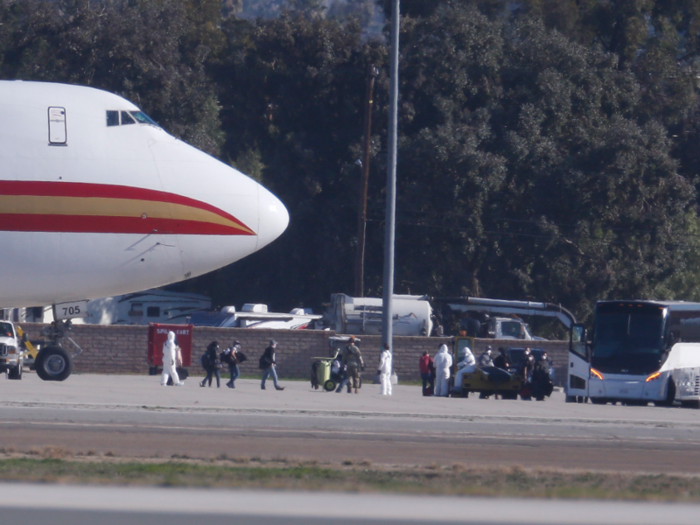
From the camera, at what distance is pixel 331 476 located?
9562 mm

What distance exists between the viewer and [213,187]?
658 inches

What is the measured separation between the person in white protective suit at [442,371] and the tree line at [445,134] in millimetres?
16867

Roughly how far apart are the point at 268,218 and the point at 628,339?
41.0ft

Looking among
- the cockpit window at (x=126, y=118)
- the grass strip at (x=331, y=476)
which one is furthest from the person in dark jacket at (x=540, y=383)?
the grass strip at (x=331, y=476)

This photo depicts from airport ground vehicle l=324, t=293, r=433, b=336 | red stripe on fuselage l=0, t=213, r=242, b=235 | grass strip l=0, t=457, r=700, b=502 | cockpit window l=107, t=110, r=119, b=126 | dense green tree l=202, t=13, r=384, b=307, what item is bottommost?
grass strip l=0, t=457, r=700, b=502

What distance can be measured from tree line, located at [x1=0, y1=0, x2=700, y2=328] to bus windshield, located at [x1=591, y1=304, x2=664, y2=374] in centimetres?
1645

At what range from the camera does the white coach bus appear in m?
24.2

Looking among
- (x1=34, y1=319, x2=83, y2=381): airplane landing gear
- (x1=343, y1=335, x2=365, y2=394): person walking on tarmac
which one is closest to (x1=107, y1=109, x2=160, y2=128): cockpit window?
(x1=34, y1=319, x2=83, y2=381): airplane landing gear

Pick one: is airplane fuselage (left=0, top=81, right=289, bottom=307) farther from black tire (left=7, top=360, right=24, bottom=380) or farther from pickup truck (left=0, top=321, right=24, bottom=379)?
black tire (left=7, top=360, right=24, bottom=380)

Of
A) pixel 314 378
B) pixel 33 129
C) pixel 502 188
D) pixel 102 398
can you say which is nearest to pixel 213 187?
pixel 33 129

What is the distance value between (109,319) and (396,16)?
25076mm

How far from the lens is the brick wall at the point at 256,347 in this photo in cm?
3275

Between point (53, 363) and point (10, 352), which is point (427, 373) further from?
point (53, 363)

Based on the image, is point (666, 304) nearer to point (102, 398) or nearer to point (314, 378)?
point (314, 378)
